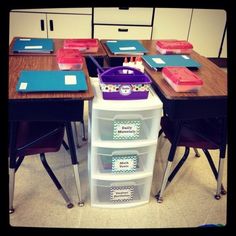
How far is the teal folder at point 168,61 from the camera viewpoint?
1.44m

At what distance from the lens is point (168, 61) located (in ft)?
4.88

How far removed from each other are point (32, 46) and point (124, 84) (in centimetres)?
75

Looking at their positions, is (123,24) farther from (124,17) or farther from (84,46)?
(84,46)

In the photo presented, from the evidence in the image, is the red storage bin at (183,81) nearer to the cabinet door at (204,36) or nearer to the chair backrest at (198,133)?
the chair backrest at (198,133)

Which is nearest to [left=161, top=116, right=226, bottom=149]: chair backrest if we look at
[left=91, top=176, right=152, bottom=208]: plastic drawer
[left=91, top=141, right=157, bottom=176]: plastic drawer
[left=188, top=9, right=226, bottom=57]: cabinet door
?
[left=91, top=141, right=157, bottom=176]: plastic drawer

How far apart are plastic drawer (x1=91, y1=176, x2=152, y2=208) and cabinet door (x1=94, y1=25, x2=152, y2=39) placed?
6.56ft

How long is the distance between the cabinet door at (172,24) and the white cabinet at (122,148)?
1.95m

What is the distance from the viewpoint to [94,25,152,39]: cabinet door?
9.75 feet

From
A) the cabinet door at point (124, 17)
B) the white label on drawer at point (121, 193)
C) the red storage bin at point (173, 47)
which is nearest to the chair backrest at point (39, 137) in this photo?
the white label on drawer at point (121, 193)

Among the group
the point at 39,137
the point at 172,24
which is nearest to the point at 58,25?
the point at 172,24

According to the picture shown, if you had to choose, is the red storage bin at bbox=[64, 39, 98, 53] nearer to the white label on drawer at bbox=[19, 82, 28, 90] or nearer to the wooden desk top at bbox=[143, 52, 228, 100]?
the wooden desk top at bbox=[143, 52, 228, 100]
